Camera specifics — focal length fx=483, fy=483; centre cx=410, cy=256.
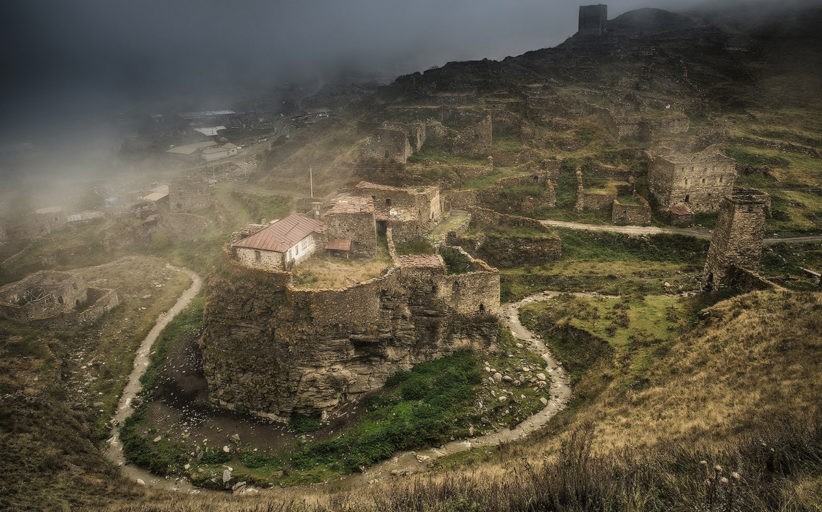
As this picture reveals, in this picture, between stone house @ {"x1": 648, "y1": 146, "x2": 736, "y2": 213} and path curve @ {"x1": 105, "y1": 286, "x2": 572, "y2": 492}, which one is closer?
path curve @ {"x1": 105, "y1": 286, "x2": 572, "y2": 492}

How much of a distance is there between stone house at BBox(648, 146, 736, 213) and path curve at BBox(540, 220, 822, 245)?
78.3 inches

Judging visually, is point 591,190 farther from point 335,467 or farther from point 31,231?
point 31,231

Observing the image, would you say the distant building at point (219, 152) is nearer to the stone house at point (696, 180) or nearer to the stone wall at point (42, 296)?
the stone wall at point (42, 296)

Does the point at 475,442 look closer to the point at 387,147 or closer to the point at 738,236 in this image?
the point at 738,236

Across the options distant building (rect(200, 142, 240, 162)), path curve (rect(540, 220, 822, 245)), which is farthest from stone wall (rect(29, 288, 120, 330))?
distant building (rect(200, 142, 240, 162))

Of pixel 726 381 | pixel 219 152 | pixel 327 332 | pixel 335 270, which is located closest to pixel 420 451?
pixel 327 332

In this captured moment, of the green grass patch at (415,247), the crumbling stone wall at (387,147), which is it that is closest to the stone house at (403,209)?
the green grass patch at (415,247)

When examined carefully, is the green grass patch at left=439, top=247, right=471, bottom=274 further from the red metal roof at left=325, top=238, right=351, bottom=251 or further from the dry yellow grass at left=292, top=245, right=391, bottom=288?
the red metal roof at left=325, top=238, right=351, bottom=251

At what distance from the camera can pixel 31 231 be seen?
42031mm

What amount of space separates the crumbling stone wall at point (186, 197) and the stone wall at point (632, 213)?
37067mm

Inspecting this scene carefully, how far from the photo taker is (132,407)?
24.3m

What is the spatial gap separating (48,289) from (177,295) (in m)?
7.56

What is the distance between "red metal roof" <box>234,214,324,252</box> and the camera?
23.4 metres

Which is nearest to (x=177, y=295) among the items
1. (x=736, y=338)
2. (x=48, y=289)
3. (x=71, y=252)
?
(x=48, y=289)
